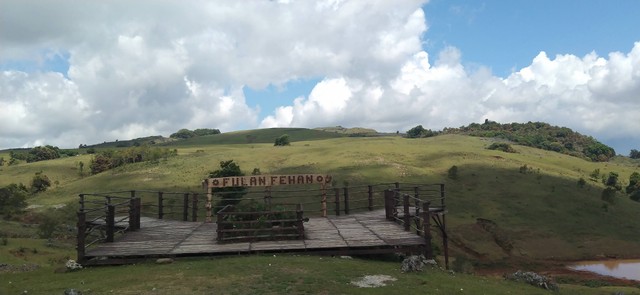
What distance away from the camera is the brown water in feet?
115

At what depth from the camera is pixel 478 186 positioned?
59.2 metres

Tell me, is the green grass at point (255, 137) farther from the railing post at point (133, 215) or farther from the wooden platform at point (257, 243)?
the wooden platform at point (257, 243)

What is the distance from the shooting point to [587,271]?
36281mm

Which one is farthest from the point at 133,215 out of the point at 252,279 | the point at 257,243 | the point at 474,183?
the point at 474,183

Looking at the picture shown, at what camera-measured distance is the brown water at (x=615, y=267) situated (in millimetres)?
34938

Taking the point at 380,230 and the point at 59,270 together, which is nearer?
the point at 59,270

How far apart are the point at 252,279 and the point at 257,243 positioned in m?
4.51

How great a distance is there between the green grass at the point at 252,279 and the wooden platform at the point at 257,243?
568mm

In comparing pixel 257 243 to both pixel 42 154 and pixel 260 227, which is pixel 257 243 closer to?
pixel 260 227

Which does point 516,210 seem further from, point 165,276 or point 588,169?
point 165,276

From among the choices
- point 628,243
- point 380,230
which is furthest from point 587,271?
Result: point 380,230

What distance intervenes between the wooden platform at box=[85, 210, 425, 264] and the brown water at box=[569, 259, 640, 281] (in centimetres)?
2530

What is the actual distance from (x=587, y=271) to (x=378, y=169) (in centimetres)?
3148

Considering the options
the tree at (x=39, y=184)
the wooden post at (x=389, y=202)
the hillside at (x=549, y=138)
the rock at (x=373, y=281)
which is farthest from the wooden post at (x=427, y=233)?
the hillside at (x=549, y=138)
